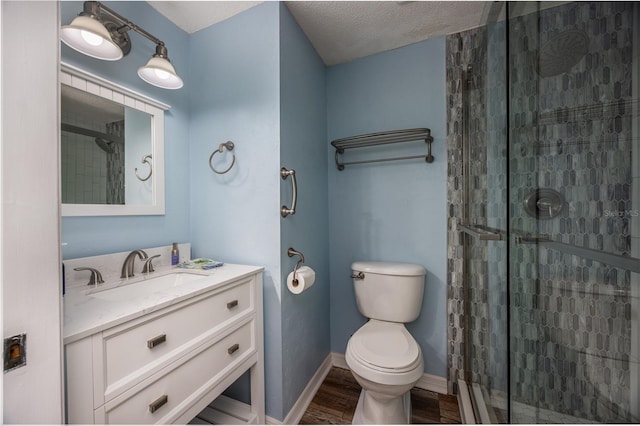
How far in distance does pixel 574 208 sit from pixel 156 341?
1.71 m

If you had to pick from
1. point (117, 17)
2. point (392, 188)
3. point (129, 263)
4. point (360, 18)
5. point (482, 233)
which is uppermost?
point (360, 18)

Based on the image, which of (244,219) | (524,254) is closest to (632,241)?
(524,254)

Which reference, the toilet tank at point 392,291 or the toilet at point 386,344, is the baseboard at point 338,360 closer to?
the toilet at point 386,344

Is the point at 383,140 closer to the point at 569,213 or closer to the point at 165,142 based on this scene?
the point at 569,213

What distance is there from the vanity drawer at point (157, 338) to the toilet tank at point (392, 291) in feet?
2.93

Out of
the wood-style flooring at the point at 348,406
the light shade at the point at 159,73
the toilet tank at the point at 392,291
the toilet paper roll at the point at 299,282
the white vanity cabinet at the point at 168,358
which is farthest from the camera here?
the toilet tank at the point at 392,291

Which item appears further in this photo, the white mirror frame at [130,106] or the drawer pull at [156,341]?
the white mirror frame at [130,106]

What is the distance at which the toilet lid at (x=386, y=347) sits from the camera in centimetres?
120

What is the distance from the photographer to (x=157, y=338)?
0.83 meters

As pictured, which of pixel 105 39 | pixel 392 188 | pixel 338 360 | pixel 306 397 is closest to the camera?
pixel 105 39

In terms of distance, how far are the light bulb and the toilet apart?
169 cm

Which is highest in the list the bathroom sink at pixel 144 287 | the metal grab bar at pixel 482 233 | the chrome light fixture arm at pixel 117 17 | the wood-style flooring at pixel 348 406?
the chrome light fixture arm at pixel 117 17

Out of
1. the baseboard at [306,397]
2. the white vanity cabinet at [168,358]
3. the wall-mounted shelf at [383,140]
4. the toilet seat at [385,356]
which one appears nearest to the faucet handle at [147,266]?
the white vanity cabinet at [168,358]

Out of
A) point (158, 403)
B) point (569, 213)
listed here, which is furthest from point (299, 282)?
point (569, 213)
